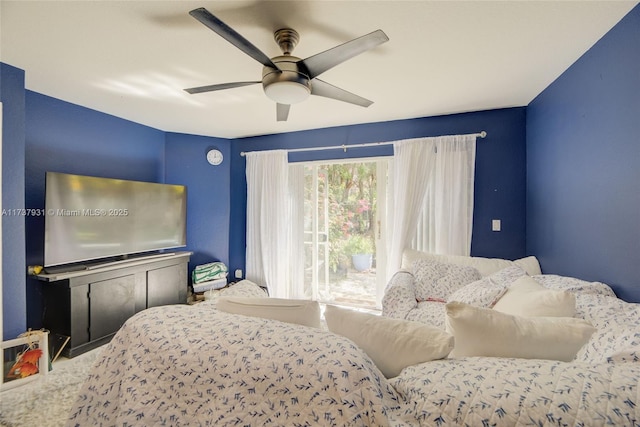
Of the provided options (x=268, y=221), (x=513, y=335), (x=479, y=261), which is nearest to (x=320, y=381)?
(x=513, y=335)

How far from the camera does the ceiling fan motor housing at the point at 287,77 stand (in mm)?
1651

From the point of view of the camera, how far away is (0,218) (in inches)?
78.8

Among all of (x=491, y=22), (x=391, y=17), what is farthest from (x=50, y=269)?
(x=491, y=22)

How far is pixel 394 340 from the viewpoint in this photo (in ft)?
3.39

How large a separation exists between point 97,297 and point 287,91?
8.54ft

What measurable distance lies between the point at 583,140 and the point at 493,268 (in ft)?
4.22

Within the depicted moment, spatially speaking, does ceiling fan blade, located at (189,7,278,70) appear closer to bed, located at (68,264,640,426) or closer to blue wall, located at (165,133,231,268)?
bed, located at (68,264,640,426)

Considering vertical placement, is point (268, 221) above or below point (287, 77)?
below

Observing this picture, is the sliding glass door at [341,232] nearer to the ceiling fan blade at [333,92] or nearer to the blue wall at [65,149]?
the ceiling fan blade at [333,92]

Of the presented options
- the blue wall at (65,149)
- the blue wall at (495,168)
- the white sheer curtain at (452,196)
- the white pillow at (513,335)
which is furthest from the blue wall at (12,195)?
the white sheer curtain at (452,196)

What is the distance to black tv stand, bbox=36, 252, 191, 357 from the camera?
2500mm

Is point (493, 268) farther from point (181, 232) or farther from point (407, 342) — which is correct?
point (181, 232)

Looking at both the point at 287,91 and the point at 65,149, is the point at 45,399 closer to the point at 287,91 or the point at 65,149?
the point at 65,149

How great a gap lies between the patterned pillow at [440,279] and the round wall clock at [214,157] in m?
3.16
